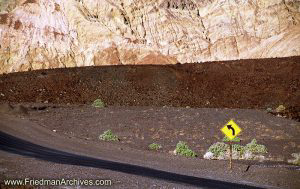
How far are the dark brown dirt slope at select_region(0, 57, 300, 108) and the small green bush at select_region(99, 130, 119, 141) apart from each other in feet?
52.4

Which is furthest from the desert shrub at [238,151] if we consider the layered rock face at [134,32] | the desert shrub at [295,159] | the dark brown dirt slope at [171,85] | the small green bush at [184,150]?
the layered rock face at [134,32]

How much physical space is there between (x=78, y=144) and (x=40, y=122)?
7458 mm

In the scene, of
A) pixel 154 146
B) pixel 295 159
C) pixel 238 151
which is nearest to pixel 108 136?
pixel 154 146

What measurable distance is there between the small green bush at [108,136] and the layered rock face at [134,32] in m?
36.2

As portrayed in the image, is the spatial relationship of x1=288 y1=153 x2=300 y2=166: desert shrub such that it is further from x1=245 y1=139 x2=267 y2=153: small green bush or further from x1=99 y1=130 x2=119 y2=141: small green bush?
x1=99 y1=130 x2=119 y2=141: small green bush

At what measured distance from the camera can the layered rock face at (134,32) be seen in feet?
205

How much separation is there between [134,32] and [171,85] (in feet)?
75.4

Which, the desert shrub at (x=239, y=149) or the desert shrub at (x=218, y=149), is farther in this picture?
the desert shrub at (x=239, y=149)

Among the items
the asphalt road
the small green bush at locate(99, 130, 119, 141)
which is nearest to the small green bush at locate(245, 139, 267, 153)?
the small green bush at locate(99, 130, 119, 141)

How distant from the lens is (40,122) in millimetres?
29844

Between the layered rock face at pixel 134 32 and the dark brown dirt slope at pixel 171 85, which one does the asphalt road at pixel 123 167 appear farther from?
the layered rock face at pixel 134 32

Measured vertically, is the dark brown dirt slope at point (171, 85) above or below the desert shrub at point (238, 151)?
above

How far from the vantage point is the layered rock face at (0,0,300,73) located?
6247cm

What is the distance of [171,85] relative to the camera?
1829 inches
